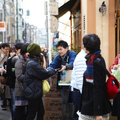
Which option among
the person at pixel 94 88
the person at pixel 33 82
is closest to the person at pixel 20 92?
the person at pixel 33 82

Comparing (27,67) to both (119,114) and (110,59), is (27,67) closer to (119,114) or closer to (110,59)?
(119,114)

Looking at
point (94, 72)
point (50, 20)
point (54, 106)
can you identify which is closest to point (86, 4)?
point (50, 20)

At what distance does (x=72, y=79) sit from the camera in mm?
3869

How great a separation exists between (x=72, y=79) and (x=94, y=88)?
1408 mm

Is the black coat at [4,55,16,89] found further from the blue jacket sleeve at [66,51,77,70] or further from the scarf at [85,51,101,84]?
the scarf at [85,51,101,84]

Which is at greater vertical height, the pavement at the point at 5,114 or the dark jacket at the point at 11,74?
the dark jacket at the point at 11,74

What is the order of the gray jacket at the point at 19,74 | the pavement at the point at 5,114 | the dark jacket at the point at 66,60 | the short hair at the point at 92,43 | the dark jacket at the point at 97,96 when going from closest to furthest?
the dark jacket at the point at 97,96, the short hair at the point at 92,43, the gray jacket at the point at 19,74, the dark jacket at the point at 66,60, the pavement at the point at 5,114

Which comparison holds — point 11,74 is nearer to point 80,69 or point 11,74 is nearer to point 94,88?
point 80,69

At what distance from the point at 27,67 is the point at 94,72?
1.95 metres

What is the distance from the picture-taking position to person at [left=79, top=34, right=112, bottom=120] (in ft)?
8.04

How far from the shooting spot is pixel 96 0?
841cm

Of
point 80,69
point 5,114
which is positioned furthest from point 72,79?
point 5,114

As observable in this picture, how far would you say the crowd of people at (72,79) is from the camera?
8.18 ft

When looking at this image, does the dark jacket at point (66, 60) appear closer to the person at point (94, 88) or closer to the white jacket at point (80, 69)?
the white jacket at point (80, 69)
